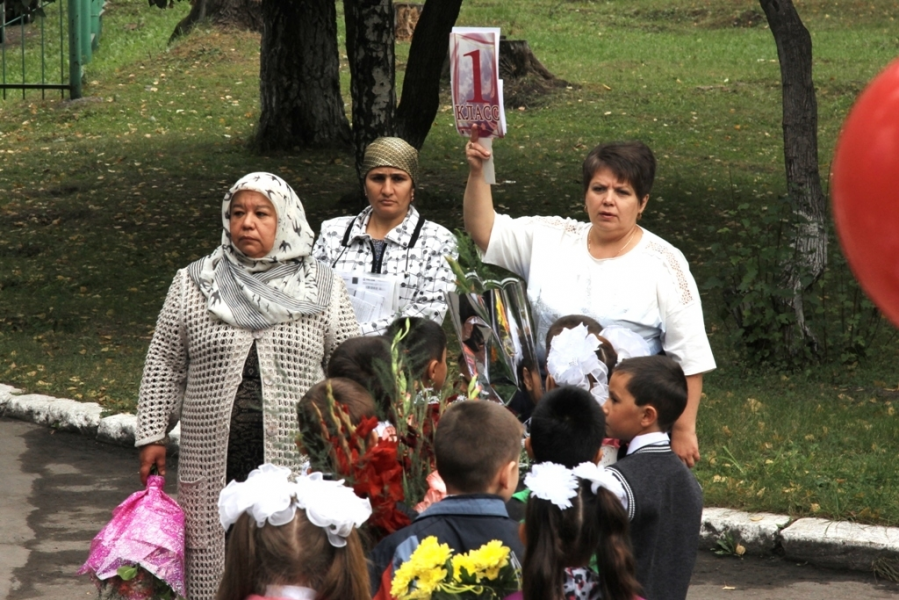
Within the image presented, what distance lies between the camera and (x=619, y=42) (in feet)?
79.5

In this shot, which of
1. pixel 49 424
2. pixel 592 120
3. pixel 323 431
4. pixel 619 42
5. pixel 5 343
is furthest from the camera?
pixel 619 42

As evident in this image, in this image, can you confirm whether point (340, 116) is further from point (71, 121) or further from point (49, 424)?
point (49, 424)

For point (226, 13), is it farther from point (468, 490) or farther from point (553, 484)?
point (553, 484)

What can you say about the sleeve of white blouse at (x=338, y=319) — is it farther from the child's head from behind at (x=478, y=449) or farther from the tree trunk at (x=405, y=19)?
the tree trunk at (x=405, y=19)

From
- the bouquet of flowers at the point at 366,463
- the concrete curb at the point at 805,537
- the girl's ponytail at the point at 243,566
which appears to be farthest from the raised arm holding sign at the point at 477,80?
the concrete curb at the point at 805,537

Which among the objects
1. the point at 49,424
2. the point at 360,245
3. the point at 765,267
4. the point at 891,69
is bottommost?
the point at 49,424

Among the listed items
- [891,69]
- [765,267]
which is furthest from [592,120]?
[891,69]

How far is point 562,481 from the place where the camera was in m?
2.96

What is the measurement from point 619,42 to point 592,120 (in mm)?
6911

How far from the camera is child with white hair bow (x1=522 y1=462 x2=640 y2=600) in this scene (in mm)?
2930

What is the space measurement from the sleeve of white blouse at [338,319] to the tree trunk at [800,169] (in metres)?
4.98

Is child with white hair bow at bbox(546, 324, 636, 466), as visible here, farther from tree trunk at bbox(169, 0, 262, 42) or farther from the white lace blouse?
tree trunk at bbox(169, 0, 262, 42)

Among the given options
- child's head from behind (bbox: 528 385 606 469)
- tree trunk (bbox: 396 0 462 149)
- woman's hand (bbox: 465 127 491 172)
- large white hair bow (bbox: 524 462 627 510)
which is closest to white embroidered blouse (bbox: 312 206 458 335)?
woman's hand (bbox: 465 127 491 172)

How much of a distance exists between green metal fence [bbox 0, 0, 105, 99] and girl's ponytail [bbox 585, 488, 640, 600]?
53.0ft
